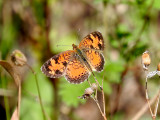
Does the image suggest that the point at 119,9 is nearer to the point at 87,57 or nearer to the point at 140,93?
the point at 140,93

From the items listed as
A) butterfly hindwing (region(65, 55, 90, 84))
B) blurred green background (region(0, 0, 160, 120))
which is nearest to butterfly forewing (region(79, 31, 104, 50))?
butterfly hindwing (region(65, 55, 90, 84))

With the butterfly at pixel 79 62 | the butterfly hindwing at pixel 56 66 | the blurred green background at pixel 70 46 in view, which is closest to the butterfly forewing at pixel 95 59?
the butterfly at pixel 79 62

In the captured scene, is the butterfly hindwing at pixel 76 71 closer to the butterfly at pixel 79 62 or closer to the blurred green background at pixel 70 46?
the butterfly at pixel 79 62

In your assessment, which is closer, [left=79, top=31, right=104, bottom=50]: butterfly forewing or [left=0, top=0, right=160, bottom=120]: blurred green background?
[left=79, top=31, right=104, bottom=50]: butterfly forewing

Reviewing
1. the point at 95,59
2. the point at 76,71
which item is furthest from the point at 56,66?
the point at 95,59

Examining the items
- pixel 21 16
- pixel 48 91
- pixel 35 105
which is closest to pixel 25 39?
pixel 21 16

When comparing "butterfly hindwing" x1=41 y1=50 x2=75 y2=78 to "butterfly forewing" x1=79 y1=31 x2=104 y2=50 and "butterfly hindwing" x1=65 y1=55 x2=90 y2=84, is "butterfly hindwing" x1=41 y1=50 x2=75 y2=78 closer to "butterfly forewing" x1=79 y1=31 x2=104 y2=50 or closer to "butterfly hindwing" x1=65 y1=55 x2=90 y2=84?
"butterfly hindwing" x1=65 y1=55 x2=90 y2=84
